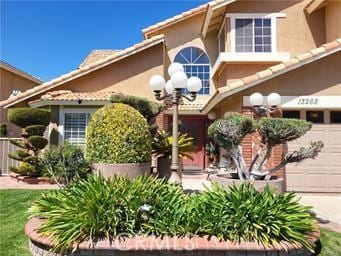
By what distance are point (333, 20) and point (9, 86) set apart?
72.4 feet

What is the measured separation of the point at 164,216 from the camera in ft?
19.2

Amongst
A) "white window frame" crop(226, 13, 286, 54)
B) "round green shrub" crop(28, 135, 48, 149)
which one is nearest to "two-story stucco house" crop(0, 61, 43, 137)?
"round green shrub" crop(28, 135, 48, 149)

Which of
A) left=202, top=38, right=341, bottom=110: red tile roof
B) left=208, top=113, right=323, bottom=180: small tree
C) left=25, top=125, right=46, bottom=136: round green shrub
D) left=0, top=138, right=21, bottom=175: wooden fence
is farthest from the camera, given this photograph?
left=0, top=138, right=21, bottom=175: wooden fence

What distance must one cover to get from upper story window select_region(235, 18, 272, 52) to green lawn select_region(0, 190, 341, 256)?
1024 cm

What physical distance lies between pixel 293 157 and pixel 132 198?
4368 mm

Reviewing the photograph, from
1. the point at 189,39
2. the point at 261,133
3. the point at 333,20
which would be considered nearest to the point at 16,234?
the point at 261,133

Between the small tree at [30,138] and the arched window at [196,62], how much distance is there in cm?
886

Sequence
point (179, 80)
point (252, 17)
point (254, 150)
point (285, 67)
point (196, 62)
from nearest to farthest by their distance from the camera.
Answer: point (179, 80) < point (285, 67) < point (254, 150) < point (252, 17) < point (196, 62)

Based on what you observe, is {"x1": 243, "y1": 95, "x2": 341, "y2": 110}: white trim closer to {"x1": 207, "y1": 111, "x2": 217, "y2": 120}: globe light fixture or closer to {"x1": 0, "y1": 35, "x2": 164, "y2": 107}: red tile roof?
{"x1": 207, "y1": 111, "x2": 217, "y2": 120}: globe light fixture

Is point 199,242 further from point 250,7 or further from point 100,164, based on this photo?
point 250,7

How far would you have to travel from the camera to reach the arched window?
19844 millimetres

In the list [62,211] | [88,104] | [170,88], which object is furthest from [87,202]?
[88,104]

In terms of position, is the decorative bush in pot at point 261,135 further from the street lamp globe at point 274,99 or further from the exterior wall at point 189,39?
the exterior wall at point 189,39

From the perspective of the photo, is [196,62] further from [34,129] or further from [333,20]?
[34,129]
